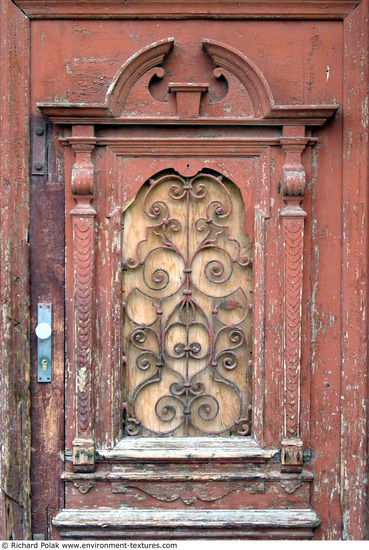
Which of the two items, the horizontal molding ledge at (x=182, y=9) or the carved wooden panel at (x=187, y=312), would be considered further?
the carved wooden panel at (x=187, y=312)

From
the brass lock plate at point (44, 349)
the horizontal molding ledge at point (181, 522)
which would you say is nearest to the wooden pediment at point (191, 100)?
the brass lock plate at point (44, 349)

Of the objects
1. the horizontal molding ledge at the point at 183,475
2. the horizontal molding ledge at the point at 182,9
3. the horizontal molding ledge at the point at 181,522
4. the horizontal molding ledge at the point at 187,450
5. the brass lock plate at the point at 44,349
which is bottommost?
the horizontal molding ledge at the point at 181,522

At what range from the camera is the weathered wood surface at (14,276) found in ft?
7.92

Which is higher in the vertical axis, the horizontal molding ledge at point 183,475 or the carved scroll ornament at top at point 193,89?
Answer: the carved scroll ornament at top at point 193,89

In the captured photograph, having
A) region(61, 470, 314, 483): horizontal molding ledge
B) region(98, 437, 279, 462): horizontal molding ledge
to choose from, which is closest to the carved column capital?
region(98, 437, 279, 462): horizontal molding ledge

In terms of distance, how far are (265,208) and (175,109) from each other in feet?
1.94

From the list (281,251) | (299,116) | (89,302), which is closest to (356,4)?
(299,116)

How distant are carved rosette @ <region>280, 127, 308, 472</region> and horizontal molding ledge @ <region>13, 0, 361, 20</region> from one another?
526mm

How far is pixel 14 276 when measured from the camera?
2461 millimetres

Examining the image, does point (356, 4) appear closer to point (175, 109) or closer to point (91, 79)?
point (175, 109)

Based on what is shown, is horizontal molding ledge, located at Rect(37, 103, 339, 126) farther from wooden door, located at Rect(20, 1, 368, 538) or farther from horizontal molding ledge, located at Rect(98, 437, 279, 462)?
horizontal molding ledge, located at Rect(98, 437, 279, 462)

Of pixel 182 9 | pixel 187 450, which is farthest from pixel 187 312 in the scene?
pixel 182 9

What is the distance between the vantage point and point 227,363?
2.51 m

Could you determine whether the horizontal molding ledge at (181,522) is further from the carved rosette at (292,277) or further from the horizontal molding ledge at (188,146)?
the horizontal molding ledge at (188,146)
